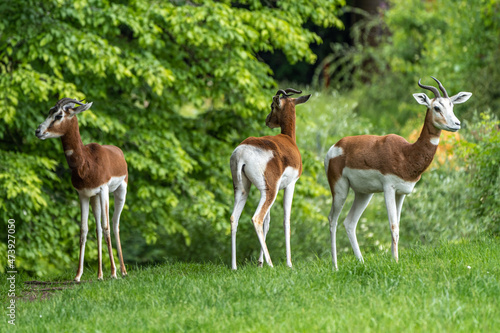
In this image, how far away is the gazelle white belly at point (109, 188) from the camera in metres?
6.91

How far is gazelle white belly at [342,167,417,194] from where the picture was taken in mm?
6645

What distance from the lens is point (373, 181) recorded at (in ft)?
22.3

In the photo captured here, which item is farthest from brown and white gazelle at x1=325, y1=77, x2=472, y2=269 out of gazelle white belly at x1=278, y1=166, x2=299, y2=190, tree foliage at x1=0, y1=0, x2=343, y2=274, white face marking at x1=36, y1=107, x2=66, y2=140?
tree foliage at x1=0, y1=0, x2=343, y2=274

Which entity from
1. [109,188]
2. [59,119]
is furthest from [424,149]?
[59,119]

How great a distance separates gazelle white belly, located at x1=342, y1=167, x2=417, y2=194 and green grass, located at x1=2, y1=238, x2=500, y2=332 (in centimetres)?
75

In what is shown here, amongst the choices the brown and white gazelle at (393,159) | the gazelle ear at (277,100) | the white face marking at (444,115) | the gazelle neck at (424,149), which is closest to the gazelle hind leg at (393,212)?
the brown and white gazelle at (393,159)

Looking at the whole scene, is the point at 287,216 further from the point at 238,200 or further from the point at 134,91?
the point at 134,91

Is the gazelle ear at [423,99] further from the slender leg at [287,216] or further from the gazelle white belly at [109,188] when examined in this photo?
the gazelle white belly at [109,188]

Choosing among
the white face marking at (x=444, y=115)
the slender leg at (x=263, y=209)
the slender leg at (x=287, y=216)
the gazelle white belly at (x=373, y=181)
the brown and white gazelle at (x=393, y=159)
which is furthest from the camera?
the slender leg at (x=287, y=216)

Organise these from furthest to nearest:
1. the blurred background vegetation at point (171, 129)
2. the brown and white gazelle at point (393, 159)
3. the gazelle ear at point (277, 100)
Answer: the blurred background vegetation at point (171, 129) < the gazelle ear at point (277, 100) < the brown and white gazelle at point (393, 159)

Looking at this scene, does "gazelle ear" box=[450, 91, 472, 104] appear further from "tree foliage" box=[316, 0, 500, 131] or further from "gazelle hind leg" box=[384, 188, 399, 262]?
"tree foliage" box=[316, 0, 500, 131]

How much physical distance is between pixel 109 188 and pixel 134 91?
14.1 feet

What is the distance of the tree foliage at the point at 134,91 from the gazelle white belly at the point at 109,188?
5.71 feet

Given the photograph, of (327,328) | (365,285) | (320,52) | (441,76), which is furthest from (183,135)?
(320,52)
